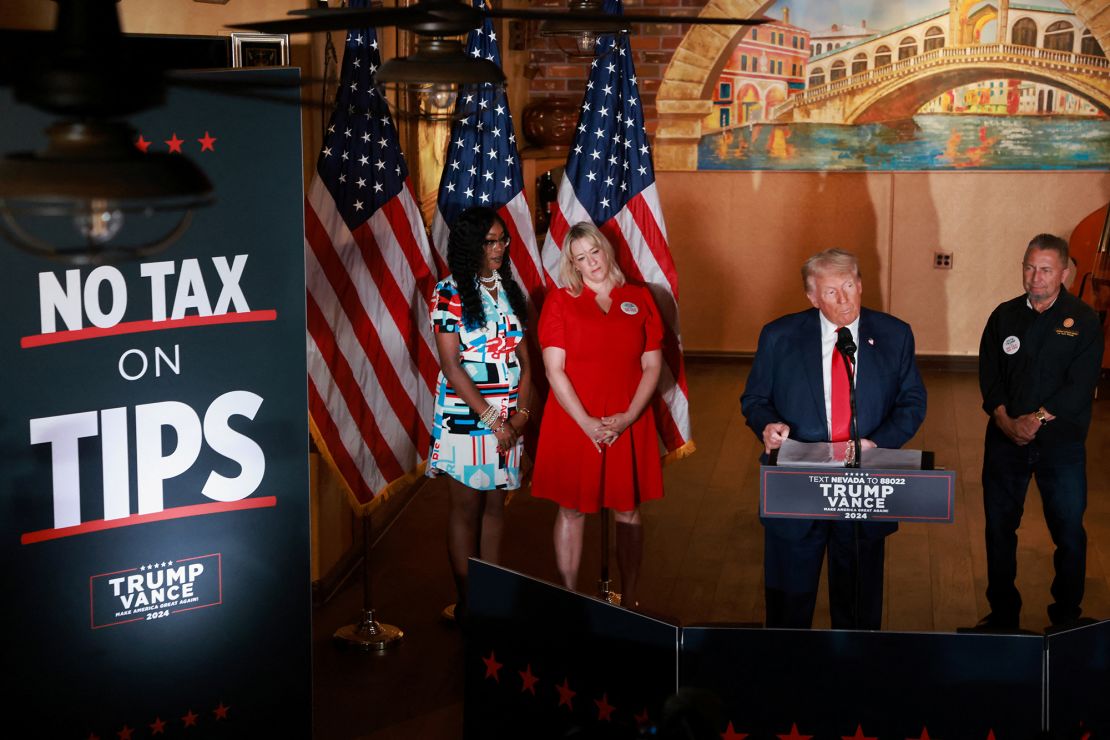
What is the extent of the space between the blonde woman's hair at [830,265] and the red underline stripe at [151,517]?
1603 millimetres

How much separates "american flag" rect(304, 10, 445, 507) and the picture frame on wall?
0.23m

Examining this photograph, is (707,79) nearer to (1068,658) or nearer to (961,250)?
(961,250)

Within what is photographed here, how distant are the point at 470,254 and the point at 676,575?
1731 mm

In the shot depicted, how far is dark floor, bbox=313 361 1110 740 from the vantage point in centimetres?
433

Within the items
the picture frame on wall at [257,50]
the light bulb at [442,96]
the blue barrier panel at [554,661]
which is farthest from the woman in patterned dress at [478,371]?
the blue barrier panel at [554,661]

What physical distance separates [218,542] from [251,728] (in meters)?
0.56

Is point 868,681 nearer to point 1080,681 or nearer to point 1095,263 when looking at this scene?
point 1080,681

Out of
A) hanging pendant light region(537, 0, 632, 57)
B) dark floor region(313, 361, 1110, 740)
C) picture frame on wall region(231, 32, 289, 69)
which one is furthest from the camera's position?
hanging pendant light region(537, 0, 632, 57)

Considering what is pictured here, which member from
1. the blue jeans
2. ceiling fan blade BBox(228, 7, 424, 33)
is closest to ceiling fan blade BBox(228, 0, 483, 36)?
ceiling fan blade BBox(228, 7, 424, 33)

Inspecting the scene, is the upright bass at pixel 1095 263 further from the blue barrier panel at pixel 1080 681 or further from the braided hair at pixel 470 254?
the blue barrier panel at pixel 1080 681

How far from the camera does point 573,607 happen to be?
9.91 ft

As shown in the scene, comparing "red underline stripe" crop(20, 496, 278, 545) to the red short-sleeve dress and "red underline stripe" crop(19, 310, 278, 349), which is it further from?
the red short-sleeve dress

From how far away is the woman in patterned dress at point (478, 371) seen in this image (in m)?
4.45

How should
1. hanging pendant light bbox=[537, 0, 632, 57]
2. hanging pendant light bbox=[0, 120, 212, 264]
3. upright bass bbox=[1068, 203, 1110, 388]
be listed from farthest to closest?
upright bass bbox=[1068, 203, 1110, 388] < hanging pendant light bbox=[537, 0, 632, 57] < hanging pendant light bbox=[0, 120, 212, 264]
